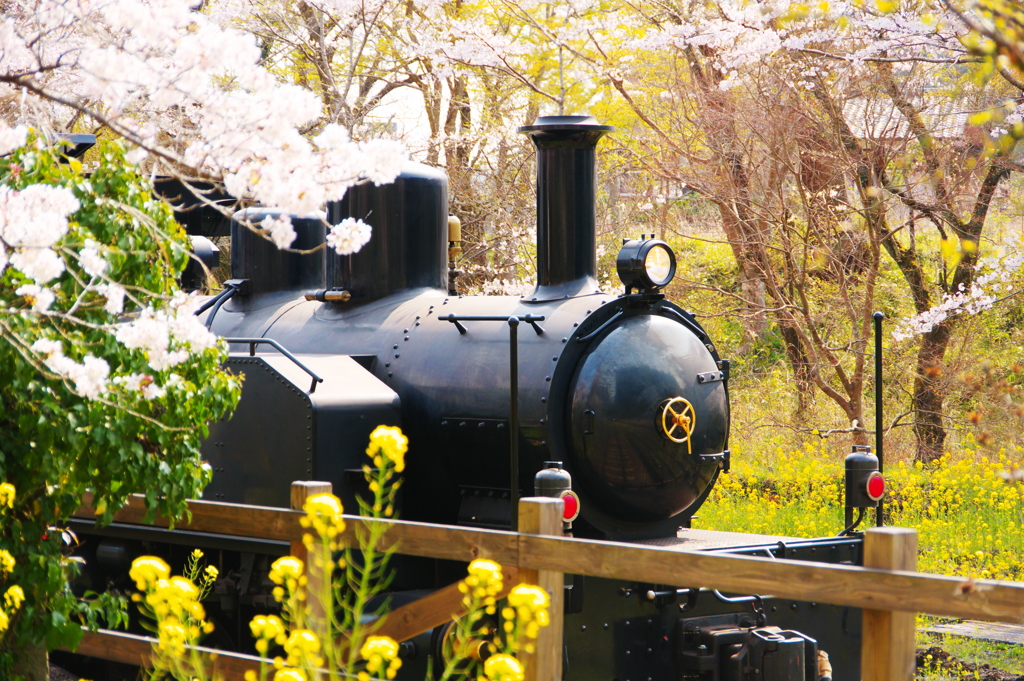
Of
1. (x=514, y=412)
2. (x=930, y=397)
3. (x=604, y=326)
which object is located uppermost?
(x=604, y=326)

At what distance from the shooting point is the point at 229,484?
529 centimetres

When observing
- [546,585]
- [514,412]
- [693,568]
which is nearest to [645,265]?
[514,412]

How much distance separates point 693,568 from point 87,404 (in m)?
1.98

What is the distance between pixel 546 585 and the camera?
141 inches

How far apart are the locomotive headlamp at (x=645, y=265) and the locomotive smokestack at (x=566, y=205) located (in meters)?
0.17

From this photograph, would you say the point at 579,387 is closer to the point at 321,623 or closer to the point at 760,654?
the point at 760,654

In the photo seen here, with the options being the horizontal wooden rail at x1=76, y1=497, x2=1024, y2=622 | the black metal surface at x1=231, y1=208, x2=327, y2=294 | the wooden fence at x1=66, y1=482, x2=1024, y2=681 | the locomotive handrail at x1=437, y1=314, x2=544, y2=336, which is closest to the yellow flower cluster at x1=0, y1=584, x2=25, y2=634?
the wooden fence at x1=66, y1=482, x2=1024, y2=681

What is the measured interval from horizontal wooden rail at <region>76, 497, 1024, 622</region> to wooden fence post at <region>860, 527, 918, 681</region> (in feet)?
0.13

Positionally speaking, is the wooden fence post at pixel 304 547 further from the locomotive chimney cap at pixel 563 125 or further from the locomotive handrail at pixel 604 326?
the locomotive chimney cap at pixel 563 125

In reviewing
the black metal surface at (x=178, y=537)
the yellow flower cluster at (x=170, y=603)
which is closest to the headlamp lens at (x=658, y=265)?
the black metal surface at (x=178, y=537)

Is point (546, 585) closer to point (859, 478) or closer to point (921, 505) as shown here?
point (859, 478)

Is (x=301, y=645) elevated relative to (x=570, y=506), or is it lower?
elevated

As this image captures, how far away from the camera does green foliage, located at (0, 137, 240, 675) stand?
3299 millimetres

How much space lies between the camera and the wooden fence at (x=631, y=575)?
284cm
